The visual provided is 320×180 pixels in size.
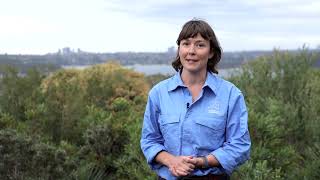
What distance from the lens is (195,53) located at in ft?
10.4

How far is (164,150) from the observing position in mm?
3172

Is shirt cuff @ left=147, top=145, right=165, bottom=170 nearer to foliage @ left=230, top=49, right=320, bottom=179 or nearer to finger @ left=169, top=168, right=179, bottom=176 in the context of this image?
finger @ left=169, top=168, right=179, bottom=176

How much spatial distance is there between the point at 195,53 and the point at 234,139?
1.78 ft

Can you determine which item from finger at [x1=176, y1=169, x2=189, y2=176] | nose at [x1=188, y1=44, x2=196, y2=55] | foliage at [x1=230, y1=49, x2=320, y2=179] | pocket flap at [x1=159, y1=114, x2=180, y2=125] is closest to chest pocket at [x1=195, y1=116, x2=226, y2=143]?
pocket flap at [x1=159, y1=114, x2=180, y2=125]

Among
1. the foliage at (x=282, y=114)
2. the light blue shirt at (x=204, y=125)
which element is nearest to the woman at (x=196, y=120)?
the light blue shirt at (x=204, y=125)

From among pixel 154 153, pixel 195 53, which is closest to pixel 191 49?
pixel 195 53

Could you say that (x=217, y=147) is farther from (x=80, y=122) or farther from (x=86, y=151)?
(x=80, y=122)

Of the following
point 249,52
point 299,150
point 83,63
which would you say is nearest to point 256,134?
point 299,150

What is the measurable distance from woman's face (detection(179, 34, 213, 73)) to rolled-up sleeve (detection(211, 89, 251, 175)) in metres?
0.28

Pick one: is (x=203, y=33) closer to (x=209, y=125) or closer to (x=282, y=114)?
(x=209, y=125)

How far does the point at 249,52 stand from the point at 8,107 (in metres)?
11.3

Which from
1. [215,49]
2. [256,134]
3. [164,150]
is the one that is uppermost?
[215,49]

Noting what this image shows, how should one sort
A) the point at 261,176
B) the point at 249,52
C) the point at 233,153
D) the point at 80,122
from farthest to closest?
the point at 249,52 → the point at 80,122 → the point at 261,176 → the point at 233,153

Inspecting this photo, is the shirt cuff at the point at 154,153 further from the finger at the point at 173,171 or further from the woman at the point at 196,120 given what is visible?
the finger at the point at 173,171
